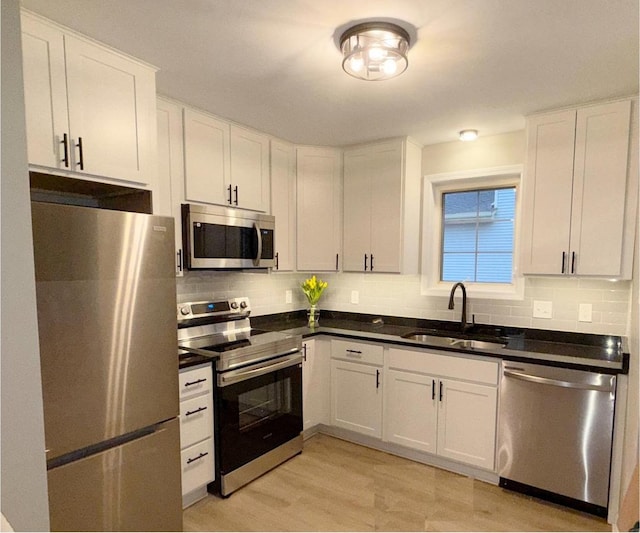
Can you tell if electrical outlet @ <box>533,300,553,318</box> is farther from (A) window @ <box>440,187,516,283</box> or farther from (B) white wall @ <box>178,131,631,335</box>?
(A) window @ <box>440,187,516,283</box>

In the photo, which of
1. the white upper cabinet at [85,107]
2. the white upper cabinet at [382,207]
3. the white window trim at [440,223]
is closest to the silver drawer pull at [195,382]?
the white upper cabinet at [85,107]

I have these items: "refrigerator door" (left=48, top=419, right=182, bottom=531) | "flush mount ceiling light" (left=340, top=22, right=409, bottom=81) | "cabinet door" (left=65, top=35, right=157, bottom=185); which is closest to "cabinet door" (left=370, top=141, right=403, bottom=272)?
"flush mount ceiling light" (left=340, top=22, right=409, bottom=81)

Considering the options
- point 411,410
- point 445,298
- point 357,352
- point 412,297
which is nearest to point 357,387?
point 357,352

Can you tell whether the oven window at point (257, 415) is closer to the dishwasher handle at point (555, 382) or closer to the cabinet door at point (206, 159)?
the cabinet door at point (206, 159)

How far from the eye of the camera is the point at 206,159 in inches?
99.7

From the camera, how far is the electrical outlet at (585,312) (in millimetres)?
2572

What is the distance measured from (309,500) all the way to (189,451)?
0.81 meters

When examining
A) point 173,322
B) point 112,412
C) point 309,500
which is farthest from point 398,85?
point 309,500

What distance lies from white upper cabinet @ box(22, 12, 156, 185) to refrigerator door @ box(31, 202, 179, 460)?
0.34 metres

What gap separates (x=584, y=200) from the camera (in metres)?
2.34

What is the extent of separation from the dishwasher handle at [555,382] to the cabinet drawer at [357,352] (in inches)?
35.1

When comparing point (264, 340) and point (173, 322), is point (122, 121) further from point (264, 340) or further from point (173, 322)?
point (264, 340)

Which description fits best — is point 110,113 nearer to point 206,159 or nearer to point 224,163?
point 206,159

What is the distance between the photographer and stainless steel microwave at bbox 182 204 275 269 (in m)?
2.40
